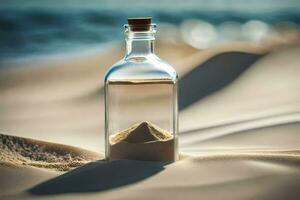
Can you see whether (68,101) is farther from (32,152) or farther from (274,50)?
(274,50)

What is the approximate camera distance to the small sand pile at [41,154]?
3.97 ft

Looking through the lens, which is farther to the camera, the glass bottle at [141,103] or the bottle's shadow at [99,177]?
the glass bottle at [141,103]

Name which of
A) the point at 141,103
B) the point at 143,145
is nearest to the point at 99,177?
the point at 143,145

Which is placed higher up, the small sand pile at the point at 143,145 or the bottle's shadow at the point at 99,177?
the small sand pile at the point at 143,145

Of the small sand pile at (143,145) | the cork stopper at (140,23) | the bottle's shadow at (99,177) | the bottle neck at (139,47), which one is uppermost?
the cork stopper at (140,23)

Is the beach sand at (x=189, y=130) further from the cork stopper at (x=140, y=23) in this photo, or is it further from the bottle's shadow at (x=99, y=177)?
the cork stopper at (x=140, y=23)

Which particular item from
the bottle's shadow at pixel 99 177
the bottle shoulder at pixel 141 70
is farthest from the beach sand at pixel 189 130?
the bottle shoulder at pixel 141 70

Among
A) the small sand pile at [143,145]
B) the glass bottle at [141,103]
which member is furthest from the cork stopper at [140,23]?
the small sand pile at [143,145]

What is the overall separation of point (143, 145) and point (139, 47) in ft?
0.60

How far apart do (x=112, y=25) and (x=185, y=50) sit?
230 mm

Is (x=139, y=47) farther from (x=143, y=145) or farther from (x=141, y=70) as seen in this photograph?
(x=143, y=145)

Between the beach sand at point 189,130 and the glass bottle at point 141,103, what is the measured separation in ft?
0.12

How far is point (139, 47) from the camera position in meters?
1.19

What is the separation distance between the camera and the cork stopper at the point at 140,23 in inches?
45.1
